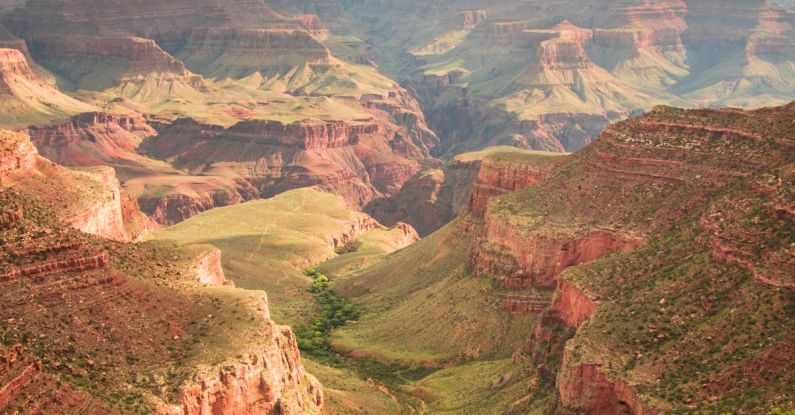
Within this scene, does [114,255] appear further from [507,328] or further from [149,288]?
[507,328]

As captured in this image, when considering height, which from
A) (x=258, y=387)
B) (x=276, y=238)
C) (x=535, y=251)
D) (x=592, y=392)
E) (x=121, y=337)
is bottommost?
(x=276, y=238)

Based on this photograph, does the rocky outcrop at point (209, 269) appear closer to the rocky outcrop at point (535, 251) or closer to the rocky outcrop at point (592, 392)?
the rocky outcrop at point (535, 251)

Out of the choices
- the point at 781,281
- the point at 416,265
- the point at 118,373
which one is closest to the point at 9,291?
the point at 118,373

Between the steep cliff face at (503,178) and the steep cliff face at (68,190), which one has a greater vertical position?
the steep cliff face at (68,190)

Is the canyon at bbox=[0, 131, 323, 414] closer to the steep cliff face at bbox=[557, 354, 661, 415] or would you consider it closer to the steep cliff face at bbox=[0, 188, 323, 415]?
the steep cliff face at bbox=[0, 188, 323, 415]

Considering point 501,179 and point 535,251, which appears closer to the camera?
point 535,251

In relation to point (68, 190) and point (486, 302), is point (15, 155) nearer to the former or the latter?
point (68, 190)

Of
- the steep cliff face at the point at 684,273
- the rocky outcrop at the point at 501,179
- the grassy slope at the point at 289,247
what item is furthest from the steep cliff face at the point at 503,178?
the grassy slope at the point at 289,247

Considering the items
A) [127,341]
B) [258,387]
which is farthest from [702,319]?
[127,341]
